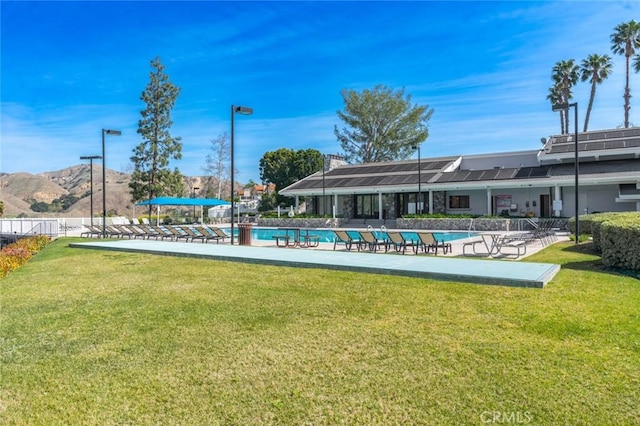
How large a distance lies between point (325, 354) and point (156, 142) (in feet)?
137

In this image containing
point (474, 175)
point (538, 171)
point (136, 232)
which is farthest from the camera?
point (474, 175)

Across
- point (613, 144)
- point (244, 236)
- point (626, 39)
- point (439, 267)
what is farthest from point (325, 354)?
point (626, 39)

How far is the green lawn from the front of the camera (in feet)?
10.9

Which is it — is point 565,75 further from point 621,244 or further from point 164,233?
point 164,233

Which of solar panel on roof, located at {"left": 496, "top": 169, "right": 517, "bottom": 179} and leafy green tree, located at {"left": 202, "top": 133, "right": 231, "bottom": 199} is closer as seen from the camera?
solar panel on roof, located at {"left": 496, "top": 169, "right": 517, "bottom": 179}

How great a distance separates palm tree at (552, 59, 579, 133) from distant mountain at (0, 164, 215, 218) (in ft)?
215

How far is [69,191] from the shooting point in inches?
3989

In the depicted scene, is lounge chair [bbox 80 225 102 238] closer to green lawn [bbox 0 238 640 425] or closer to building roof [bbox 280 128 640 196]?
building roof [bbox 280 128 640 196]

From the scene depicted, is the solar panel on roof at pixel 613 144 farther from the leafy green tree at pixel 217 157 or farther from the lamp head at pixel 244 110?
the leafy green tree at pixel 217 157

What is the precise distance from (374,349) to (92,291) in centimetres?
591

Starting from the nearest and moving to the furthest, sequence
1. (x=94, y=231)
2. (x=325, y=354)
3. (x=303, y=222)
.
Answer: (x=325, y=354) → (x=94, y=231) → (x=303, y=222)

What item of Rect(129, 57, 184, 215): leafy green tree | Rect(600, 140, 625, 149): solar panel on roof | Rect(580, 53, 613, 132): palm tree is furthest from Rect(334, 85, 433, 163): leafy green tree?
Rect(600, 140, 625, 149): solar panel on roof

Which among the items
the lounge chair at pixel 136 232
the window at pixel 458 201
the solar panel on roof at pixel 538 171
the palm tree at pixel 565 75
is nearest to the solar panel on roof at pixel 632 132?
the solar panel on roof at pixel 538 171

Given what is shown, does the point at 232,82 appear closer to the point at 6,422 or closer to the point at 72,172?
the point at 6,422
